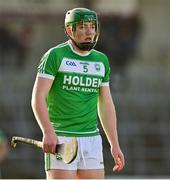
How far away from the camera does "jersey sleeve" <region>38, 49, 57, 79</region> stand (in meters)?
6.21

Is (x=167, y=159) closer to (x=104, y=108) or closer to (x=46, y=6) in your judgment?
(x=46, y=6)

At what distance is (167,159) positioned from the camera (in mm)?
16281

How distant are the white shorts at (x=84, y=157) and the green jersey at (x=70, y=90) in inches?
2.1

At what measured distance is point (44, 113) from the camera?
6074mm

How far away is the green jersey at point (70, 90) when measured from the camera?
20.5 ft

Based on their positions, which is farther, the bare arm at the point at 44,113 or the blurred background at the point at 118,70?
the blurred background at the point at 118,70

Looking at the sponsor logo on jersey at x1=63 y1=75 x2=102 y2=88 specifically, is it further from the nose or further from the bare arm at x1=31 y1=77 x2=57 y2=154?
the nose

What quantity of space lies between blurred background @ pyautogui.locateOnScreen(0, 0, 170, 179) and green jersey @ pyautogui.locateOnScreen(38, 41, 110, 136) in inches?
308

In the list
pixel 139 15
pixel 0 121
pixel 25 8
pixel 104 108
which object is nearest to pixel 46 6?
pixel 25 8

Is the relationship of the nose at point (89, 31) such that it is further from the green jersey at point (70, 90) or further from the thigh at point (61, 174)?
the thigh at point (61, 174)

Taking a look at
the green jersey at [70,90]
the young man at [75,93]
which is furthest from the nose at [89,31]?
the green jersey at [70,90]

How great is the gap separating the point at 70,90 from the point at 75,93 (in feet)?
0.14

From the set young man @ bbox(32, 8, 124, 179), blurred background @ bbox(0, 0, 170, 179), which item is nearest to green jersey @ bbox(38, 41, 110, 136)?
young man @ bbox(32, 8, 124, 179)

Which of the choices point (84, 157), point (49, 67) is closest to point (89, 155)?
point (84, 157)
